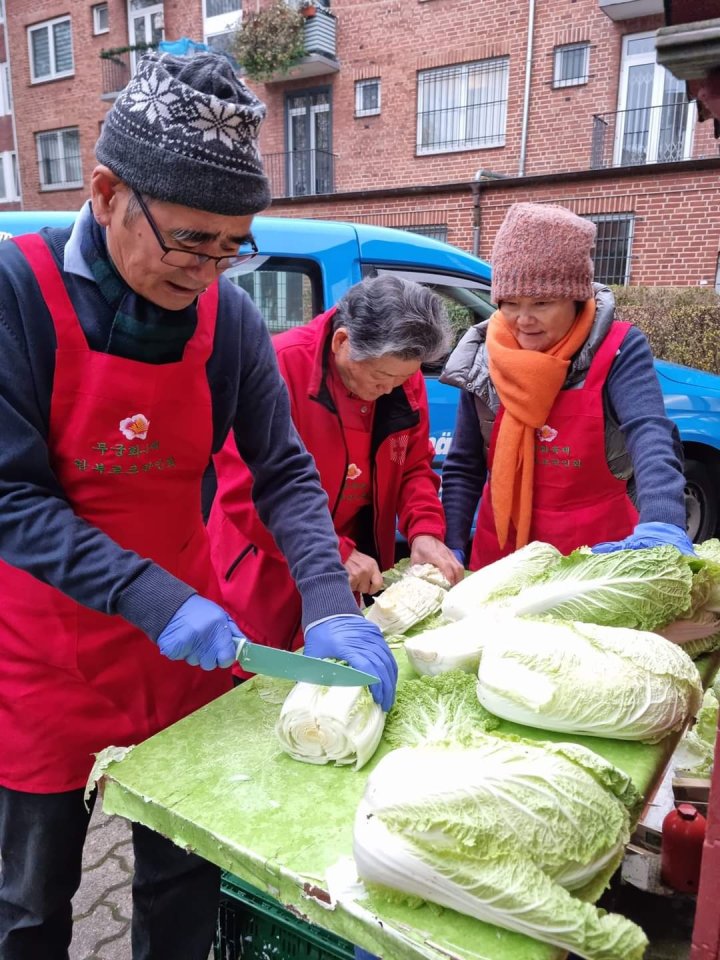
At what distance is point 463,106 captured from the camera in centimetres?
1630

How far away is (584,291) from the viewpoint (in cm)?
248

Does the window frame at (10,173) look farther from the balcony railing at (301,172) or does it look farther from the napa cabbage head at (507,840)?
the napa cabbage head at (507,840)

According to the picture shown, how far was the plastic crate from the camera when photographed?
1832mm

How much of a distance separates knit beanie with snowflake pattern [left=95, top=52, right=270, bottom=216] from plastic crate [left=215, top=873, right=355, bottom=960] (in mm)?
1738

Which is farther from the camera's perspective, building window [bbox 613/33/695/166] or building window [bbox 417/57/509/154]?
building window [bbox 417/57/509/154]

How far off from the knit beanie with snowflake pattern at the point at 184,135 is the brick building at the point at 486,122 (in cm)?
1294

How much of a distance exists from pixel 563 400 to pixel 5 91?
28073mm

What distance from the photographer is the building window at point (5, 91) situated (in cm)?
2400

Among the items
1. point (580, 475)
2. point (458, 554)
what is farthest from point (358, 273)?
point (580, 475)

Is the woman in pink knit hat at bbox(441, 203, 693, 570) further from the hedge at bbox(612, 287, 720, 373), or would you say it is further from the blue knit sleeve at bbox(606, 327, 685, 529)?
the hedge at bbox(612, 287, 720, 373)

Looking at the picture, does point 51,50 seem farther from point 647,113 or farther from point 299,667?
point 299,667

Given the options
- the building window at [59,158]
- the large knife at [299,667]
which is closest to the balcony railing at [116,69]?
the building window at [59,158]

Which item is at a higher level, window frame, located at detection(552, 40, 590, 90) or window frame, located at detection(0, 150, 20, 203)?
window frame, located at detection(552, 40, 590, 90)

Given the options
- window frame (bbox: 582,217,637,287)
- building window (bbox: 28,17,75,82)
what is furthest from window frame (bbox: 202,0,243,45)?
window frame (bbox: 582,217,637,287)
